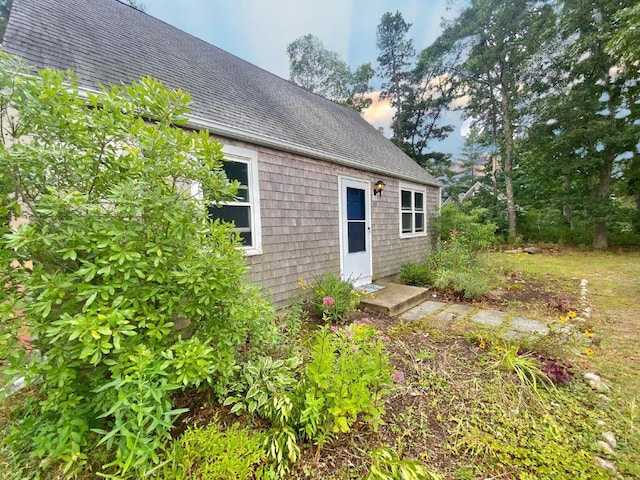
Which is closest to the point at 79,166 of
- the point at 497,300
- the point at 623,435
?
the point at 623,435

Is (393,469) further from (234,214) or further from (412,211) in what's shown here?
(412,211)

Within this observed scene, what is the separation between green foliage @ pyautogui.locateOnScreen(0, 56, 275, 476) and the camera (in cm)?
146

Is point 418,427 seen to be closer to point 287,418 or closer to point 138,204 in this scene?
point 287,418

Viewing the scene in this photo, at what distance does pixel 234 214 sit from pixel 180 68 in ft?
9.32

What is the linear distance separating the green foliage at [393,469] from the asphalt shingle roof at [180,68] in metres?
3.66

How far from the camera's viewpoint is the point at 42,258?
1.66 metres

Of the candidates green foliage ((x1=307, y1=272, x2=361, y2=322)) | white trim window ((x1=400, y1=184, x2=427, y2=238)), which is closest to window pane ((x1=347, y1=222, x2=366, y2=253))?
green foliage ((x1=307, y1=272, x2=361, y2=322))

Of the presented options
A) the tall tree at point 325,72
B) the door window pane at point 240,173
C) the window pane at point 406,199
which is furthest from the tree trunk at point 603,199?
the door window pane at point 240,173

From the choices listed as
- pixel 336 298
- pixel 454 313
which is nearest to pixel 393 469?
pixel 336 298

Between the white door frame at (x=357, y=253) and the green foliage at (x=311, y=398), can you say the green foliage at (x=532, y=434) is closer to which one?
the green foliage at (x=311, y=398)

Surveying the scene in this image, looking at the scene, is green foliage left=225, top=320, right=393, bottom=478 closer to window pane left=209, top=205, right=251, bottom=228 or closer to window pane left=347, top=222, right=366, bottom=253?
window pane left=209, top=205, right=251, bottom=228

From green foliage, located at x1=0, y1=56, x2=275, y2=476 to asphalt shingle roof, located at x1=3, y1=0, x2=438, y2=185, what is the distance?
174 cm

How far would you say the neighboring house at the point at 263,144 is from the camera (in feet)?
11.1

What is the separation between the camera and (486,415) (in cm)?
205
